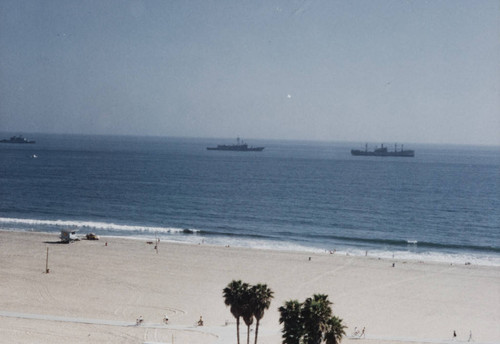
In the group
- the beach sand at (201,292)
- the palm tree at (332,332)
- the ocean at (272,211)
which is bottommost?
the beach sand at (201,292)

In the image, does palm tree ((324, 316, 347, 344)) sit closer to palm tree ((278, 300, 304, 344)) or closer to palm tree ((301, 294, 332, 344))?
palm tree ((301, 294, 332, 344))

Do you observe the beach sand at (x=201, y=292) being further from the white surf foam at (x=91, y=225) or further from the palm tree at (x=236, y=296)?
the white surf foam at (x=91, y=225)

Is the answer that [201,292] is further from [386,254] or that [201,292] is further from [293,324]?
[386,254]

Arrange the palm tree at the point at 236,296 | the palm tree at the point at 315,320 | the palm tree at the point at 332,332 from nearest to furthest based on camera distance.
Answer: the palm tree at the point at 315,320
the palm tree at the point at 332,332
the palm tree at the point at 236,296

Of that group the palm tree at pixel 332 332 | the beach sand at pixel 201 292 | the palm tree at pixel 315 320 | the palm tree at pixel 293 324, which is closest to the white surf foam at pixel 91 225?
the beach sand at pixel 201 292

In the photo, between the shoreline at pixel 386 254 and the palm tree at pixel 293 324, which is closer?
the palm tree at pixel 293 324

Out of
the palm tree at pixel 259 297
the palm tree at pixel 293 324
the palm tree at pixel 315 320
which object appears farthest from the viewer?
the palm tree at pixel 259 297

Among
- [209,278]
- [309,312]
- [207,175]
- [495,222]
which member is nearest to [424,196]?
[495,222]

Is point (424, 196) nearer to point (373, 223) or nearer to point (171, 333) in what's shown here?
point (373, 223)
